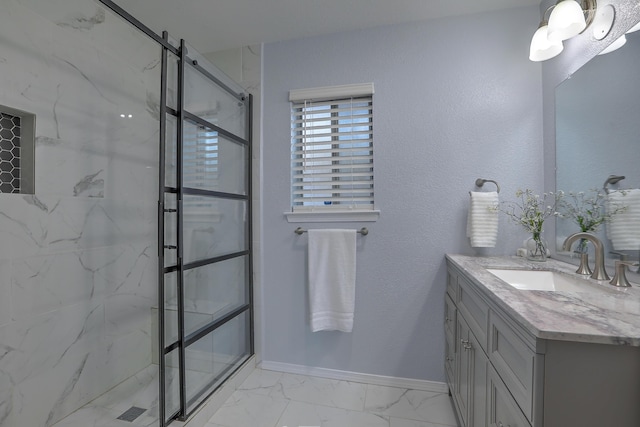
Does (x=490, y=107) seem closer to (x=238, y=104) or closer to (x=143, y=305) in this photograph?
(x=238, y=104)

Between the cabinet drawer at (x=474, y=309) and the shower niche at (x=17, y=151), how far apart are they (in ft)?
6.72

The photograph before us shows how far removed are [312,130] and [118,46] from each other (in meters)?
1.30

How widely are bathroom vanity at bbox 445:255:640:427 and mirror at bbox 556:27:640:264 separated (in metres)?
0.43

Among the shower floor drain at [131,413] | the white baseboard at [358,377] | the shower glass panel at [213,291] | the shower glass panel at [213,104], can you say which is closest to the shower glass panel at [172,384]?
the shower glass panel at [213,291]

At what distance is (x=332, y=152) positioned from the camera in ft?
6.44

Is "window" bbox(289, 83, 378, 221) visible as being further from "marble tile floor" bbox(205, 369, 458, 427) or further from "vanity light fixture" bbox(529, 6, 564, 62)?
"marble tile floor" bbox(205, 369, 458, 427)

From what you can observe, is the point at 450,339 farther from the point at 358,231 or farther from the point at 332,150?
the point at 332,150

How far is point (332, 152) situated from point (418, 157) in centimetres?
56

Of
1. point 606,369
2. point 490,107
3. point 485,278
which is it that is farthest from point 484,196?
point 606,369

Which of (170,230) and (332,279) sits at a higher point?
(170,230)

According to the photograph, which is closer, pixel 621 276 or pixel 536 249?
pixel 621 276

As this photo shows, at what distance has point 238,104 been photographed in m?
1.95

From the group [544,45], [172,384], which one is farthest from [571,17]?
[172,384]

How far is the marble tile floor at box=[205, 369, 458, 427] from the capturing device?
4.99 feet
